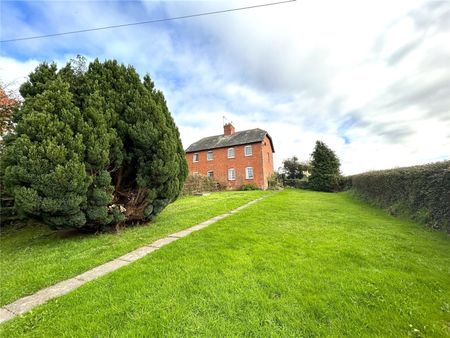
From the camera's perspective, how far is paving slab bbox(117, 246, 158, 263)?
13.8 ft

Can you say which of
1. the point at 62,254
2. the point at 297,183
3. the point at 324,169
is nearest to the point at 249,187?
the point at 324,169

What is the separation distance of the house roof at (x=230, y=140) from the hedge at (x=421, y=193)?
1503 cm

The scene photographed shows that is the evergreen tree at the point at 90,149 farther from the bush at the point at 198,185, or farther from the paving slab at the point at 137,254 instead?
the bush at the point at 198,185

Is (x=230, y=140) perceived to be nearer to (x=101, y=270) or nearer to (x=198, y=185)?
(x=198, y=185)

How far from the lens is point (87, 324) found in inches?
91.2

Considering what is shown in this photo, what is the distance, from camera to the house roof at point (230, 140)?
24.7 metres

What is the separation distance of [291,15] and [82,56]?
6.17m

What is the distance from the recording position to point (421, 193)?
7.38m

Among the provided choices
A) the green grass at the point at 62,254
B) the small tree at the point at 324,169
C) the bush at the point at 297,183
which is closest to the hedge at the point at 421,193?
the green grass at the point at 62,254

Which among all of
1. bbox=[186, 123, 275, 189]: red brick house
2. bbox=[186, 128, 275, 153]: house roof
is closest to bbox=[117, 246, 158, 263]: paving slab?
bbox=[186, 123, 275, 189]: red brick house

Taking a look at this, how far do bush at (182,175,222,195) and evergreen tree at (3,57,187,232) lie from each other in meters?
9.85

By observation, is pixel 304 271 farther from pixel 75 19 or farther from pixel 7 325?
pixel 75 19

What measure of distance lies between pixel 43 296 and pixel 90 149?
318 centimetres

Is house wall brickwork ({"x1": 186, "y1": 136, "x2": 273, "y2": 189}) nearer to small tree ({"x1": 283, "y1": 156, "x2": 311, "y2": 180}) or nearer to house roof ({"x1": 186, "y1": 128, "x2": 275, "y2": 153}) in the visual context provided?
house roof ({"x1": 186, "y1": 128, "x2": 275, "y2": 153})
